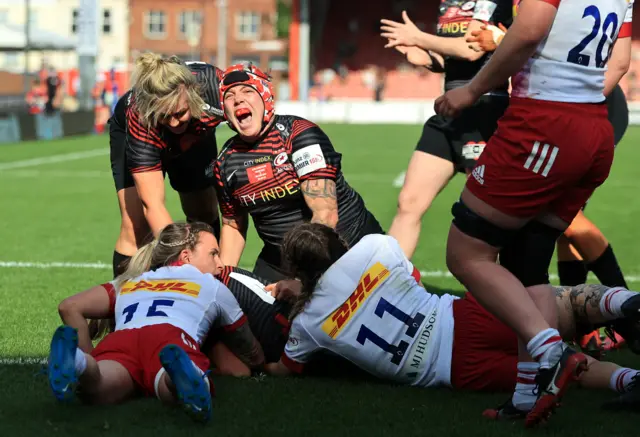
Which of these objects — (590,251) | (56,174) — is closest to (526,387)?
(590,251)

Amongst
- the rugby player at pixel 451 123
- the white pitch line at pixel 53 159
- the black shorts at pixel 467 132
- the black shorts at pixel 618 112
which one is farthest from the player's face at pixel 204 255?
the white pitch line at pixel 53 159

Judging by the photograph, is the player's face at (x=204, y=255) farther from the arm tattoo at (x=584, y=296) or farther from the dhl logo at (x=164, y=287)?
the arm tattoo at (x=584, y=296)

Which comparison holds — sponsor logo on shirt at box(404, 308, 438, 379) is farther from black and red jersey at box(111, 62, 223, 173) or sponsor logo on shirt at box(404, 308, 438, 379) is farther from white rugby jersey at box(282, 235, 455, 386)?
black and red jersey at box(111, 62, 223, 173)

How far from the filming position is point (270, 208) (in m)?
5.73

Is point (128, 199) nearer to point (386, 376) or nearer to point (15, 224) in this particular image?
point (386, 376)

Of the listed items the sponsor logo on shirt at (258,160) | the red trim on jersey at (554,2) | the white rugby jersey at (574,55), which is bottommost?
the sponsor logo on shirt at (258,160)

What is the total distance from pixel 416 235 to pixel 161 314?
2.50 meters

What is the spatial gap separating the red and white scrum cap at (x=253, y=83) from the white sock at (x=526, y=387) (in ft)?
7.35

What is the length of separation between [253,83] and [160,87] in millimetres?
542

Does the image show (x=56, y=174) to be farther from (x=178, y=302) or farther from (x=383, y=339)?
(x=383, y=339)

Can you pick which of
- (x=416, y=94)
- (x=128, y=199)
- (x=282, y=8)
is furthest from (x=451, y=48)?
(x=282, y=8)

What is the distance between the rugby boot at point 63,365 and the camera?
3.82m

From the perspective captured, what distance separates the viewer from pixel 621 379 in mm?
4234

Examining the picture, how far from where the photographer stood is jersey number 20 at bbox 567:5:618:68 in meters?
3.69
